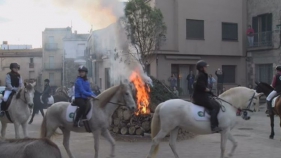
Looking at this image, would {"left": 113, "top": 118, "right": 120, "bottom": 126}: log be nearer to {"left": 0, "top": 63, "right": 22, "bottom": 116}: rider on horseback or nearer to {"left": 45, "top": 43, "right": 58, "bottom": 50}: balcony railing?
{"left": 0, "top": 63, "right": 22, "bottom": 116}: rider on horseback

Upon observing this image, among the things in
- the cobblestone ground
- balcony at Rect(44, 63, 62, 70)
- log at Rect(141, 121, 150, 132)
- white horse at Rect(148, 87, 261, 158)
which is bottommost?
the cobblestone ground

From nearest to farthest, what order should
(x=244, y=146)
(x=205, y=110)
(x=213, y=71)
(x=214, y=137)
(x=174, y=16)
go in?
(x=205, y=110) < (x=244, y=146) < (x=214, y=137) < (x=174, y=16) < (x=213, y=71)

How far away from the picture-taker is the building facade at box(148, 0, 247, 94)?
26453 mm

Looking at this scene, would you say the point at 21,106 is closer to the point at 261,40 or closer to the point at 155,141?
the point at 155,141

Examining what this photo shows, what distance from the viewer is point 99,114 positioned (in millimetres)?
8336

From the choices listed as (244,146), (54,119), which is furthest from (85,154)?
(244,146)

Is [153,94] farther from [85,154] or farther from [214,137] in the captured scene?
[85,154]

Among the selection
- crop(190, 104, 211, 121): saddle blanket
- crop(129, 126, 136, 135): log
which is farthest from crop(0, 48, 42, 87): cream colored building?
crop(190, 104, 211, 121): saddle blanket

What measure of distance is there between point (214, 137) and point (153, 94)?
8.65 ft

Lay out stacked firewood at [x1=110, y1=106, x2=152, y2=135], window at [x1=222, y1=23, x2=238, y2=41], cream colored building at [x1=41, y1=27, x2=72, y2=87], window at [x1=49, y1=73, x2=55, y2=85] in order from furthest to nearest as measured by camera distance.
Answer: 1. cream colored building at [x1=41, y1=27, x2=72, y2=87]
2. window at [x1=49, y1=73, x2=55, y2=85]
3. window at [x1=222, y1=23, x2=238, y2=41]
4. stacked firewood at [x1=110, y1=106, x2=152, y2=135]

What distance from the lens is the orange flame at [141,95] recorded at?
38.2 feet

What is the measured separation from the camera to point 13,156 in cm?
351

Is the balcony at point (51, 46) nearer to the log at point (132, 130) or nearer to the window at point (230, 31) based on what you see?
the window at point (230, 31)

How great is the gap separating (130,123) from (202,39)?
1760 centimetres
